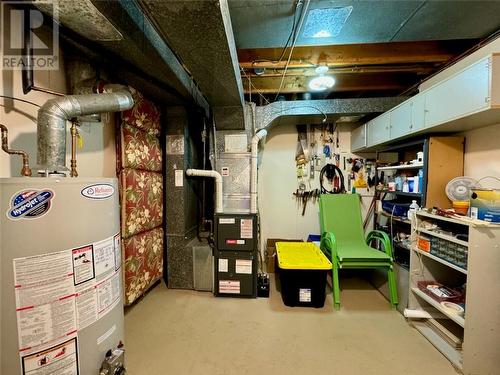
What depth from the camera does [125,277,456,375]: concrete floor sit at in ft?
5.05

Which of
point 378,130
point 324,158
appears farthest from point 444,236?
point 324,158

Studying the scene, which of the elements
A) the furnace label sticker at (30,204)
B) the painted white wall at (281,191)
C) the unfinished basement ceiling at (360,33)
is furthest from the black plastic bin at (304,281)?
the unfinished basement ceiling at (360,33)

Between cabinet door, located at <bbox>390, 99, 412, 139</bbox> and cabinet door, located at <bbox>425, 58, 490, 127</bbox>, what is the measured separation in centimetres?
24

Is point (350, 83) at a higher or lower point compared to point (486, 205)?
higher

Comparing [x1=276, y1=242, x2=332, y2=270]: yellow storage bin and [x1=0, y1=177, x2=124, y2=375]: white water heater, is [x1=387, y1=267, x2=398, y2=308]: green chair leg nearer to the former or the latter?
[x1=276, y1=242, x2=332, y2=270]: yellow storage bin

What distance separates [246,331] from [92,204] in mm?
1630

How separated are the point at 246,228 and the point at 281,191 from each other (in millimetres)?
1241

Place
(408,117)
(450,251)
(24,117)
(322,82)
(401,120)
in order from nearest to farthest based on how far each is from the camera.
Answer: (24,117), (450,251), (408,117), (401,120), (322,82)

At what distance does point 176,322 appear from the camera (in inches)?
78.6

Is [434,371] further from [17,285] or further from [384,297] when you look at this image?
[17,285]

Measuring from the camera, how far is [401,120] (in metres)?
2.21

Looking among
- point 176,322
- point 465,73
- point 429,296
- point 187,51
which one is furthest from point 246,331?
point 465,73

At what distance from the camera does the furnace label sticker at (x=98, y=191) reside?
91cm

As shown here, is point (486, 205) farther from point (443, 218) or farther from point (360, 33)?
point (360, 33)
